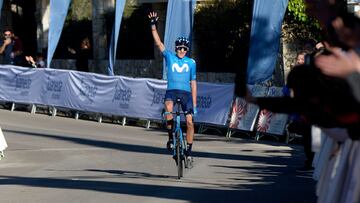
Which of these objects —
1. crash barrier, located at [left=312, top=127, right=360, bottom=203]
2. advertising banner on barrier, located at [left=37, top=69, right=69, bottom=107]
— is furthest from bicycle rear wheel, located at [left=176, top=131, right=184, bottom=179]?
advertising banner on barrier, located at [left=37, top=69, right=69, bottom=107]

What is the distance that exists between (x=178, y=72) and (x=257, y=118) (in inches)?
246

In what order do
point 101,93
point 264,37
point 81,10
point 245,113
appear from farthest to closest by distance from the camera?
1. point 81,10
2. point 101,93
3. point 245,113
4. point 264,37

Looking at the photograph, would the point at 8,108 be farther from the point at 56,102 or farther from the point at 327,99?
the point at 327,99

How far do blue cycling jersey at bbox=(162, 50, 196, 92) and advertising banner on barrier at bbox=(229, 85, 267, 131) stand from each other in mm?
5999

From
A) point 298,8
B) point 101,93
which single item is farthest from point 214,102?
point 298,8

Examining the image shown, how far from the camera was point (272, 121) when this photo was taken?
18172mm

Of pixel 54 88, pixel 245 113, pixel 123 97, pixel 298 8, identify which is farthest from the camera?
pixel 54 88

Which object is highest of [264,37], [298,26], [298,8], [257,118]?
[298,8]

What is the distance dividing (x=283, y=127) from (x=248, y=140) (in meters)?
0.92

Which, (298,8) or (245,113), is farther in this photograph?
(298,8)

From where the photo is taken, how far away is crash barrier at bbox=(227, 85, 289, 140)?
1803 centimetres

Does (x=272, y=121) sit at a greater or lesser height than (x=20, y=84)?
lesser

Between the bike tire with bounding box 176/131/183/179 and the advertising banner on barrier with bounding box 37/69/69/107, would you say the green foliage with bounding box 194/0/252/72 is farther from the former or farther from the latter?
the bike tire with bounding box 176/131/183/179

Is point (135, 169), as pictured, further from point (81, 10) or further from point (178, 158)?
point (81, 10)
